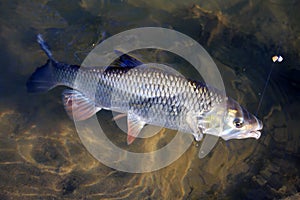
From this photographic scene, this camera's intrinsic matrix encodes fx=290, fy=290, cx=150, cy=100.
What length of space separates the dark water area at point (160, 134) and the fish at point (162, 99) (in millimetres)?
691

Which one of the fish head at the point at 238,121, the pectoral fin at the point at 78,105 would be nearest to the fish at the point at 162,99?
the fish head at the point at 238,121

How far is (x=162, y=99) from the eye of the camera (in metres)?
3.67

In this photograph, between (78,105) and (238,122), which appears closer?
(238,122)

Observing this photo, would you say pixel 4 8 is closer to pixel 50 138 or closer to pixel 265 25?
pixel 50 138

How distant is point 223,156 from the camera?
439 cm

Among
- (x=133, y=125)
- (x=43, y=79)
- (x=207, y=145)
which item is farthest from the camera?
(x=207, y=145)

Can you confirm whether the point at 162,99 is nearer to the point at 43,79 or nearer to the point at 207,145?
Result: the point at 207,145

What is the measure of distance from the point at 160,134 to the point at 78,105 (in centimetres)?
131

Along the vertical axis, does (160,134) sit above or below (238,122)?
below

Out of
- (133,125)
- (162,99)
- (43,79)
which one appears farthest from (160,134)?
(43,79)

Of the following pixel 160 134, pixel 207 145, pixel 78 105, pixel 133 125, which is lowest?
pixel 78 105

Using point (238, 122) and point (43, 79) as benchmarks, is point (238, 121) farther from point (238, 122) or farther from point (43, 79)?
point (43, 79)

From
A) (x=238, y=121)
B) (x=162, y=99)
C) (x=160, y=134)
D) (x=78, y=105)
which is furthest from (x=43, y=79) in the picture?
(x=238, y=121)

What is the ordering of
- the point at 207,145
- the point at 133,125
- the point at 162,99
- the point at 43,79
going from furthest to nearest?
1. the point at 207,145
2. the point at 43,79
3. the point at 133,125
4. the point at 162,99
